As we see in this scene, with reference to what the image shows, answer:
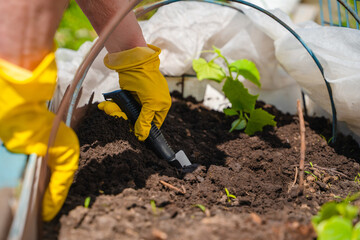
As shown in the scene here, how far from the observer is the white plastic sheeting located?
5.07ft

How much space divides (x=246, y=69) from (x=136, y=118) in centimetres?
74

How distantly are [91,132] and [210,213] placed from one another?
611 millimetres

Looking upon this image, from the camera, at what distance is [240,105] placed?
1.76m

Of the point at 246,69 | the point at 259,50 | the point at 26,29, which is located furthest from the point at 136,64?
the point at 259,50

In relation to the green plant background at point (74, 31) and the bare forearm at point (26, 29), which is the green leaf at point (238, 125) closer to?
the bare forearm at point (26, 29)

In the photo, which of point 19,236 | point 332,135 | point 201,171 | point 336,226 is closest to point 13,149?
point 19,236

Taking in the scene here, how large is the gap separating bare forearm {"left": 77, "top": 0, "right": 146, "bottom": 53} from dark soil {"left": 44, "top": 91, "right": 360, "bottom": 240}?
288 millimetres

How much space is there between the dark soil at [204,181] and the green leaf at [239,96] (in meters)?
0.14

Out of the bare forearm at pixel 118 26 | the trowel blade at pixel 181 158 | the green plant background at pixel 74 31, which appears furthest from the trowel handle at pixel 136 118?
the green plant background at pixel 74 31

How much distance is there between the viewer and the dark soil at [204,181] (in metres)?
0.86

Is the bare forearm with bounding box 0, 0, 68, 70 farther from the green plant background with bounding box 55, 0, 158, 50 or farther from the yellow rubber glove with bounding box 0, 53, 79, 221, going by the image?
the green plant background with bounding box 55, 0, 158, 50

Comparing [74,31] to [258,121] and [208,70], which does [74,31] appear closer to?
[208,70]

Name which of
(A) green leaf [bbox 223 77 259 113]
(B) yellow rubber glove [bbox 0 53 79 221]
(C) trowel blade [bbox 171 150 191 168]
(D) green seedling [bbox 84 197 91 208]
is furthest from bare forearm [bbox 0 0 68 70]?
(A) green leaf [bbox 223 77 259 113]

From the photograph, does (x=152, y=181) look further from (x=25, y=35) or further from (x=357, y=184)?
(x=357, y=184)
